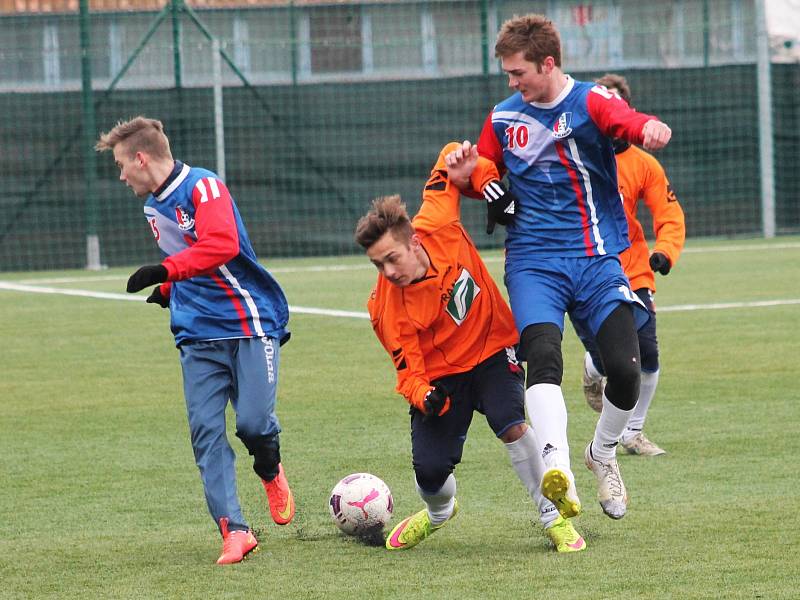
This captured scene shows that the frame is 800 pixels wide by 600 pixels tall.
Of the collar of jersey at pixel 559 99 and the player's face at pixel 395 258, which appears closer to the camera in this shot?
the player's face at pixel 395 258

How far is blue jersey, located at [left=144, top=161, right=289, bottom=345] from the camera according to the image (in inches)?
207

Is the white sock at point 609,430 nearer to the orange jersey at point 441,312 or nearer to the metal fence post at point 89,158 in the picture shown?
the orange jersey at point 441,312

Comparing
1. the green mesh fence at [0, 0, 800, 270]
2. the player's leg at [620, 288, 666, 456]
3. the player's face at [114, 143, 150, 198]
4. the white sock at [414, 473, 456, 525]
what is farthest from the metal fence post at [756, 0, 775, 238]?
the player's face at [114, 143, 150, 198]

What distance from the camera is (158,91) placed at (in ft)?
60.9

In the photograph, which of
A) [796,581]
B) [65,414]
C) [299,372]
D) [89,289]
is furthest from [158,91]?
[796,581]

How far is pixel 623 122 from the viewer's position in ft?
17.3

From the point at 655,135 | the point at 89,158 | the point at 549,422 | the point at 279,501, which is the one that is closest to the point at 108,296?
the point at 89,158

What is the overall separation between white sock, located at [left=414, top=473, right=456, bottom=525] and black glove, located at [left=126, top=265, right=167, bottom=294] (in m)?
1.24

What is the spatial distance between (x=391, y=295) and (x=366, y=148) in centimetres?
1424

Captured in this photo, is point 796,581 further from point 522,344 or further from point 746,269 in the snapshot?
point 746,269

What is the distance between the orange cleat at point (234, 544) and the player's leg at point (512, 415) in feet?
3.20

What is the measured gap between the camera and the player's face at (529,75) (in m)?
5.39

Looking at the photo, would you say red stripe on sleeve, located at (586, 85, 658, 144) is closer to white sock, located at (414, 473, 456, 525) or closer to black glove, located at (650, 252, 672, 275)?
black glove, located at (650, 252, 672, 275)

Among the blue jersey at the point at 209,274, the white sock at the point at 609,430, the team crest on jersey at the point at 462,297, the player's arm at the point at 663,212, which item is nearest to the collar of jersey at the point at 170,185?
the blue jersey at the point at 209,274
